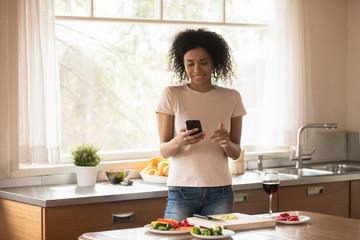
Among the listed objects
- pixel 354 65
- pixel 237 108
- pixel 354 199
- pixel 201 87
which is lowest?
pixel 354 199

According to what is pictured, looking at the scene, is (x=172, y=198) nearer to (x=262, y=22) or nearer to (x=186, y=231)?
(x=186, y=231)

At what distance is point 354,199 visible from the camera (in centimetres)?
460

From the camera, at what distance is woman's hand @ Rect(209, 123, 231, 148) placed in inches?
117

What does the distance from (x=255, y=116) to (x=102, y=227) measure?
1919 mm

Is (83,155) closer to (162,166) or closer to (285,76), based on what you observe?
(162,166)

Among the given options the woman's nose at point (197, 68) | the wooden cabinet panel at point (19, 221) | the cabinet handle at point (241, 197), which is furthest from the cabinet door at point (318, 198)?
the wooden cabinet panel at point (19, 221)

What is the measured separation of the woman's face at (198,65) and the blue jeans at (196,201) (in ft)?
1.66

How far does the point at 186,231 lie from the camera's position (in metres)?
2.53

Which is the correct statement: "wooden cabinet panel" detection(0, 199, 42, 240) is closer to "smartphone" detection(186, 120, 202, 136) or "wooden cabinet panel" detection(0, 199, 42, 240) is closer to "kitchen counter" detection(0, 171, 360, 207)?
"kitchen counter" detection(0, 171, 360, 207)

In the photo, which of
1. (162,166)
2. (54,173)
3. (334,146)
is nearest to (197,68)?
(162,166)

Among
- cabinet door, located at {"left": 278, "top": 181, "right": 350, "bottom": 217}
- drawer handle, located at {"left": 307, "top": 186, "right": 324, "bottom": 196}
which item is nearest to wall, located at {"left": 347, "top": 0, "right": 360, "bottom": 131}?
cabinet door, located at {"left": 278, "top": 181, "right": 350, "bottom": 217}

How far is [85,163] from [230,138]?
1133mm

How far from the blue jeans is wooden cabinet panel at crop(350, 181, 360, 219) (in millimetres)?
1770

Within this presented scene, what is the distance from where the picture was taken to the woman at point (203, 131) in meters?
3.04
